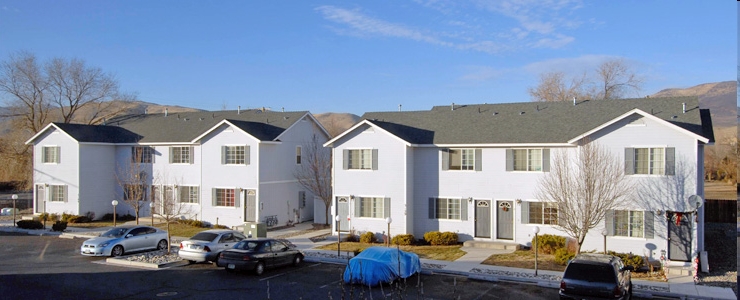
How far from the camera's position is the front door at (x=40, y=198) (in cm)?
3978

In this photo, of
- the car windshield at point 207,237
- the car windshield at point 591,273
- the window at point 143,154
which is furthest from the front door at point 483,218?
the window at point 143,154

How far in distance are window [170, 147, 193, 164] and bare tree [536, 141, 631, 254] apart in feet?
75.5

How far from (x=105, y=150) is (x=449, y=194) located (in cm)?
2554

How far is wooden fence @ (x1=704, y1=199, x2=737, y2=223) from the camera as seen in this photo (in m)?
36.8

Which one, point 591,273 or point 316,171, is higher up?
point 316,171

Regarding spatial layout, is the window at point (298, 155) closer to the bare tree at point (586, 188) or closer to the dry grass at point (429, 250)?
the dry grass at point (429, 250)

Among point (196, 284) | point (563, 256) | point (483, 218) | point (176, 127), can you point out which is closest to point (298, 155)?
point (176, 127)

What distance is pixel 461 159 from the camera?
2906 centimetres

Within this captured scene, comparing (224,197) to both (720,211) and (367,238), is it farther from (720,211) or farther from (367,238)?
(720,211)

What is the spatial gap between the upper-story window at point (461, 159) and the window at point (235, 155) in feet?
41.1

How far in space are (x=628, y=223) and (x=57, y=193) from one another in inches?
1439

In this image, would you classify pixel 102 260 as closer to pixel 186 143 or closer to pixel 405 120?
pixel 186 143

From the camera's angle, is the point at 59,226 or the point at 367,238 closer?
the point at 367,238

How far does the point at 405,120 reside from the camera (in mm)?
32562
